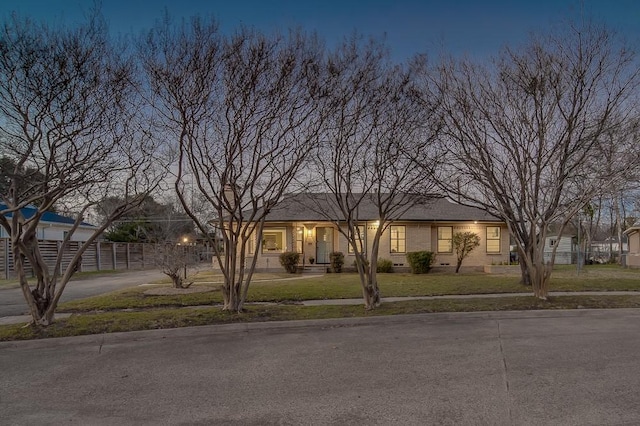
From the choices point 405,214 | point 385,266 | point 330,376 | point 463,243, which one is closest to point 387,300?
point 330,376

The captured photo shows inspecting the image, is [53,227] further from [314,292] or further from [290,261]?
[314,292]

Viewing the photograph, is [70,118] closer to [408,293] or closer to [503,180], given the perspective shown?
[408,293]

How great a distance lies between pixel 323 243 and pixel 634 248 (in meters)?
22.1

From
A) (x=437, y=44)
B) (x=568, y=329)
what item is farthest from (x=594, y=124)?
(x=568, y=329)

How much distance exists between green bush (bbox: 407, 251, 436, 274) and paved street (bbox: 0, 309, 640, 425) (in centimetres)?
1346

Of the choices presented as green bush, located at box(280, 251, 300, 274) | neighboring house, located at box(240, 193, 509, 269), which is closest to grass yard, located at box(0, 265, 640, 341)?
green bush, located at box(280, 251, 300, 274)

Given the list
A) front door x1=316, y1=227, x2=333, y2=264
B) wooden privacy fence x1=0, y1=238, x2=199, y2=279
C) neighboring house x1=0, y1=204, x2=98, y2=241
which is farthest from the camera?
neighboring house x1=0, y1=204, x2=98, y2=241

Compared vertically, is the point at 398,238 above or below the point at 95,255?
above

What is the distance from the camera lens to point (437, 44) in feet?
41.0

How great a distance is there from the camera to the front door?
25297 mm

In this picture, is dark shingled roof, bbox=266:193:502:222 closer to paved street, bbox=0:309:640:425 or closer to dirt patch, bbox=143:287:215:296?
dirt patch, bbox=143:287:215:296

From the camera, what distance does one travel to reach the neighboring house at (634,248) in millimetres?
29891

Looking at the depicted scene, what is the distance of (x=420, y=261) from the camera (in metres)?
22.4

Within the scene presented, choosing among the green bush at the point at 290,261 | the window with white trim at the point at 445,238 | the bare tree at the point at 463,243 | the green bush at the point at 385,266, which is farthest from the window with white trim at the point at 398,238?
the green bush at the point at 290,261
